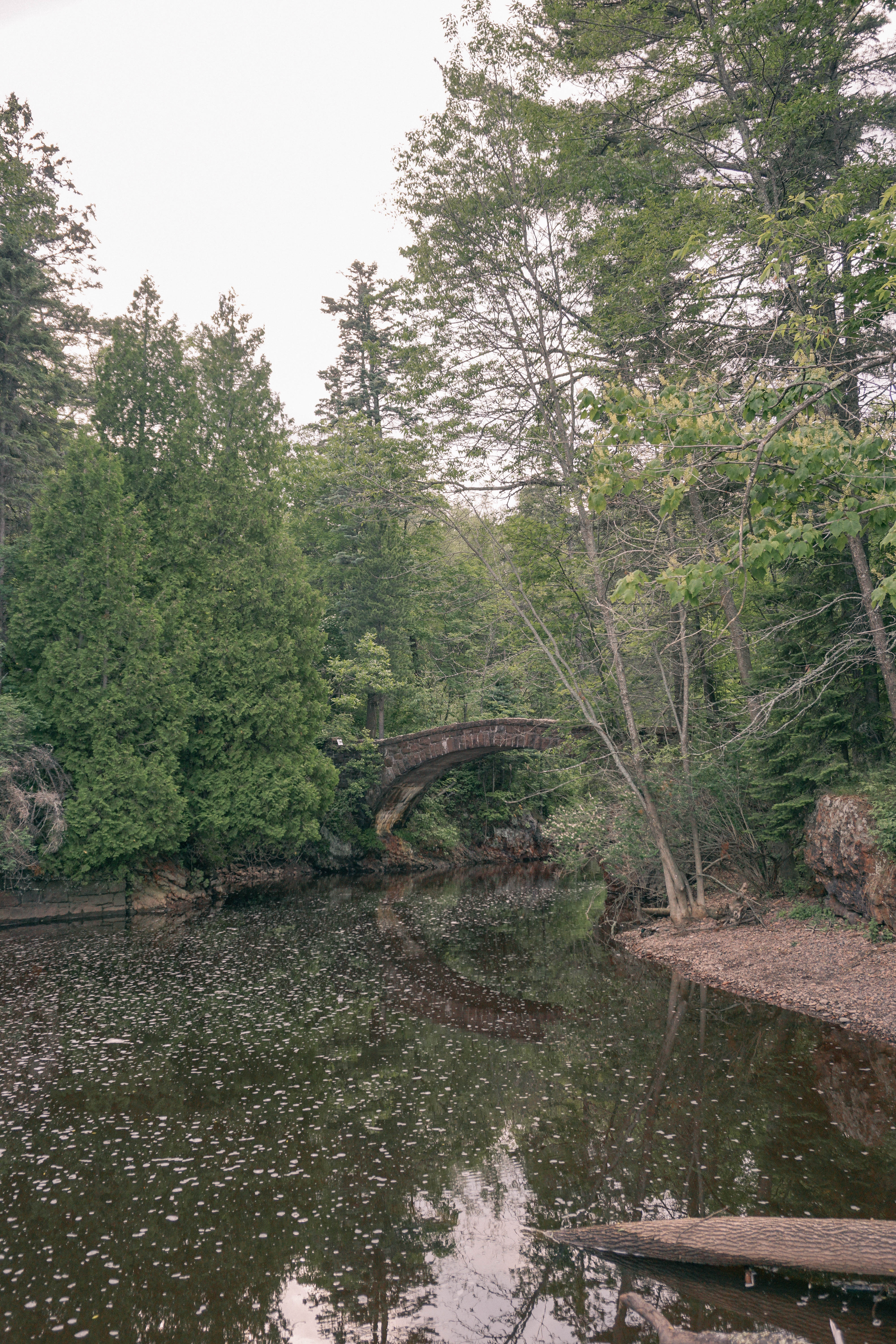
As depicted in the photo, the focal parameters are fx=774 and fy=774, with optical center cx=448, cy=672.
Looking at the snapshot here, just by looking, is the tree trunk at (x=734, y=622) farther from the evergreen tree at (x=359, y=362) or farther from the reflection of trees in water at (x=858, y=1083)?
the evergreen tree at (x=359, y=362)

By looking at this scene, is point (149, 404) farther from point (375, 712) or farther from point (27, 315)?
point (375, 712)

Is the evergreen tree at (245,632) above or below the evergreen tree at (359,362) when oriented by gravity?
below

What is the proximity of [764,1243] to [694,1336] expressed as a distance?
49.1 inches

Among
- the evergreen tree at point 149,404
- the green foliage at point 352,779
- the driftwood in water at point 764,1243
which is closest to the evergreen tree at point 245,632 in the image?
the evergreen tree at point 149,404

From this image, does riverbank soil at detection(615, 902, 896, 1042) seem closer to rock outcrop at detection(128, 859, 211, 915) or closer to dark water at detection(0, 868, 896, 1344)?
dark water at detection(0, 868, 896, 1344)

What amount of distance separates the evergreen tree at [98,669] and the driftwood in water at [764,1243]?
1525 cm

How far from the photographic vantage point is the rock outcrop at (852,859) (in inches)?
397

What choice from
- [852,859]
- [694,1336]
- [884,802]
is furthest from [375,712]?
[694,1336]

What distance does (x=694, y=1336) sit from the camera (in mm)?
3383

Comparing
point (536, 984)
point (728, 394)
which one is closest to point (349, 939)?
point (536, 984)

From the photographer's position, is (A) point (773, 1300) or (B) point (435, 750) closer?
(A) point (773, 1300)

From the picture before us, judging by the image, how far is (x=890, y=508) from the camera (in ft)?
18.8

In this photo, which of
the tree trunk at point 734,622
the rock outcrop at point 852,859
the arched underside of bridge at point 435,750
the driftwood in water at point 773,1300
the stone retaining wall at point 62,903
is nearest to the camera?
the driftwood in water at point 773,1300

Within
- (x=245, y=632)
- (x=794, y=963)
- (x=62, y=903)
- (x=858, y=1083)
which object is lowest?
(x=794, y=963)
